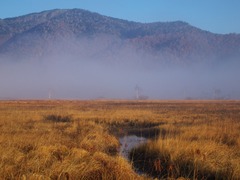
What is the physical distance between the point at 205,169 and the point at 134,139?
31.6 ft

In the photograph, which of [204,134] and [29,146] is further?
[204,134]

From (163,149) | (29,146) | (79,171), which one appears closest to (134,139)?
(163,149)

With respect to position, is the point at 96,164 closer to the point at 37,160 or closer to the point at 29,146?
the point at 37,160

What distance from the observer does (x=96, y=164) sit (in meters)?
10.6

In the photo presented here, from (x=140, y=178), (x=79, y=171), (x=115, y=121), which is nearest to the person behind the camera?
(x=140, y=178)

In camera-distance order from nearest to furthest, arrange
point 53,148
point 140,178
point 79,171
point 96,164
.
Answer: point 140,178, point 79,171, point 96,164, point 53,148

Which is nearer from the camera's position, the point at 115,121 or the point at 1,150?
the point at 1,150

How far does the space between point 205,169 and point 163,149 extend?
286 cm

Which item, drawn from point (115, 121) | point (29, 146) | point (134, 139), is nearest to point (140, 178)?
point (29, 146)

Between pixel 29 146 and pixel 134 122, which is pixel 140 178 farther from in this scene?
pixel 134 122

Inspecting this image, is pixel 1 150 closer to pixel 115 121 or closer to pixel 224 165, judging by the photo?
pixel 224 165

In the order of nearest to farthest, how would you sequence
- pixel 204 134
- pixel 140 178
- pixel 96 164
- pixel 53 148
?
pixel 140 178
pixel 96 164
pixel 53 148
pixel 204 134

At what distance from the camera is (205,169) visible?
1112 centimetres

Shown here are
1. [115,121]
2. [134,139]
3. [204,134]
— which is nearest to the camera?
[204,134]
